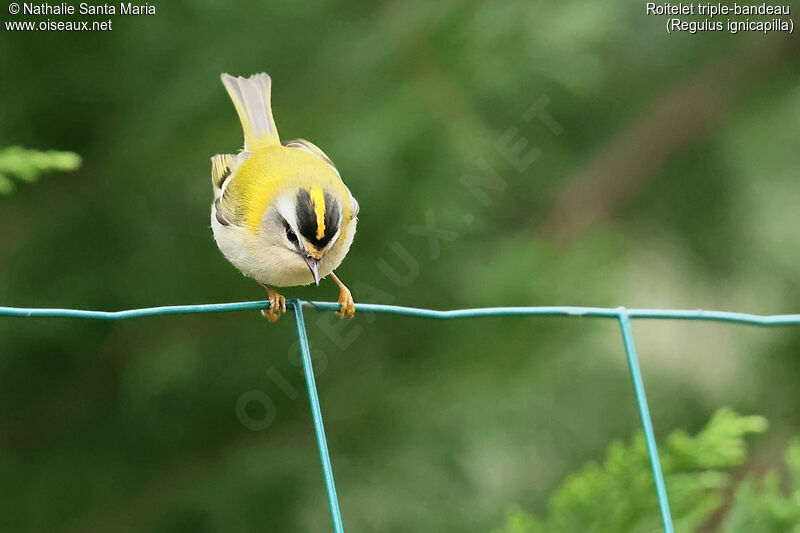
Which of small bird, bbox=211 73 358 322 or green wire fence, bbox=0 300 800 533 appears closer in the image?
green wire fence, bbox=0 300 800 533

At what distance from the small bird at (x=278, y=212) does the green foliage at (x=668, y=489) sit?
690 mm

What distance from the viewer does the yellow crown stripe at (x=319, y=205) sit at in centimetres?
214

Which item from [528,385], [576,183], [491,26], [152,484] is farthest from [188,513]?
[576,183]

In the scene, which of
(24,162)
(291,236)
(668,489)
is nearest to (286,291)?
(291,236)

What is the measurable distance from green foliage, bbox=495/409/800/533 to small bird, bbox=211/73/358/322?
69 centimetres

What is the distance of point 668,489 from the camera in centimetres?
152

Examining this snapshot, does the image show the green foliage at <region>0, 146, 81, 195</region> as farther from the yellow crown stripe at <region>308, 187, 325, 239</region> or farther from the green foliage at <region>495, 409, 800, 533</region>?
the green foliage at <region>495, 409, 800, 533</region>

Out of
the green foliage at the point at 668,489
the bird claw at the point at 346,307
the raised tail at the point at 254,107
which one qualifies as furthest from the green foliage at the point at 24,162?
the green foliage at the point at 668,489

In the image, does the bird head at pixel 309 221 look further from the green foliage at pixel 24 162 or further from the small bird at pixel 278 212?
the green foliage at pixel 24 162

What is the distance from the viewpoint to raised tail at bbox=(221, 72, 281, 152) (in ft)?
8.63

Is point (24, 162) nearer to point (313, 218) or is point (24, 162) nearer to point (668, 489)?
point (313, 218)

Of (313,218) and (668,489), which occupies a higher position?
(313,218)

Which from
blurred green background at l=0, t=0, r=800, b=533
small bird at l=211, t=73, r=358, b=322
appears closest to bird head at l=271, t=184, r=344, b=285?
small bird at l=211, t=73, r=358, b=322

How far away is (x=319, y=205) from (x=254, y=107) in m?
0.57
